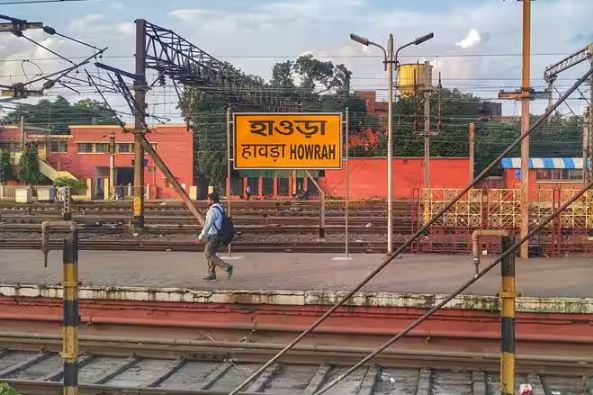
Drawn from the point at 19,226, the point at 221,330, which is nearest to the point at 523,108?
the point at 221,330

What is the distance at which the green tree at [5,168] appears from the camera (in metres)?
58.3

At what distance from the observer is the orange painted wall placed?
47.7 metres

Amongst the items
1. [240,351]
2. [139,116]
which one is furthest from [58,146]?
[240,351]

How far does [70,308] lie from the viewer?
4.50 metres

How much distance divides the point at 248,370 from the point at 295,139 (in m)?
5.32

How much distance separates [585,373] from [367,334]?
258 cm

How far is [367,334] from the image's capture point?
28.3 ft

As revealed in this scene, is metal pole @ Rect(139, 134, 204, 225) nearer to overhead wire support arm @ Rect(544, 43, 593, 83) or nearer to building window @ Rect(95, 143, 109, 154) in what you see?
overhead wire support arm @ Rect(544, 43, 593, 83)

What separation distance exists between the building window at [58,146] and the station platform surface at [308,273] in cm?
5145

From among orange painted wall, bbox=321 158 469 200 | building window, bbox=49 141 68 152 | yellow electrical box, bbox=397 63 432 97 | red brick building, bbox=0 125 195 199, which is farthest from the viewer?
building window, bbox=49 141 68 152

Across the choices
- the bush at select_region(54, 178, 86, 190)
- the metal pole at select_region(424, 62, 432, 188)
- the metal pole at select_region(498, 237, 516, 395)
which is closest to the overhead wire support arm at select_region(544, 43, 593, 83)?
the metal pole at select_region(424, 62, 432, 188)

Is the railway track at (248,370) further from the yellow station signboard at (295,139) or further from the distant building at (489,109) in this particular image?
the distant building at (489,109)

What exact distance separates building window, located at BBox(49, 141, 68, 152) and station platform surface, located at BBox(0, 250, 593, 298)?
51448 mm

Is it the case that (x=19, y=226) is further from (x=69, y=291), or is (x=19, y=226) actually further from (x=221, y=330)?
(x=69, y=291)
